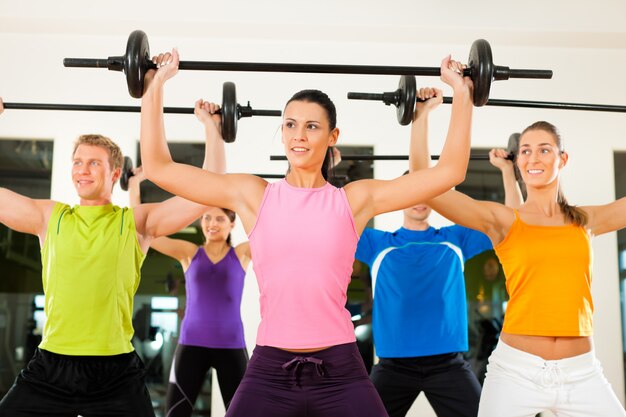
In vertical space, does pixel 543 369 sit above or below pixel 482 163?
below

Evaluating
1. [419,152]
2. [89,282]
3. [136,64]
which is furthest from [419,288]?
[136,64]

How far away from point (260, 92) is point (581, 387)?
3.68 meters

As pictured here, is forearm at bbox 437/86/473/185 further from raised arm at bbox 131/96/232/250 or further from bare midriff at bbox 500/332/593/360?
raised arm at bbox 131/96/232/250

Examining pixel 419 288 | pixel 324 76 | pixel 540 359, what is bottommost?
pixel 540 359

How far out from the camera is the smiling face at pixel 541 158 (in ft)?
8.55

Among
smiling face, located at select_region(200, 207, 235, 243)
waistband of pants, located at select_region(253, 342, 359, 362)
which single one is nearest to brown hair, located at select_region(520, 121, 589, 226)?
waistband of pants, located at select_region(253, 342, 359, 362)

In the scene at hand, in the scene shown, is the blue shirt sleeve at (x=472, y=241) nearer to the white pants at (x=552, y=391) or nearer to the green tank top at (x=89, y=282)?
the white pants at (x=552, y=391)

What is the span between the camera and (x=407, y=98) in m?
2.49

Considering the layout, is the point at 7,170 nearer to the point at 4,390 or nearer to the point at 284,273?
the point at 4,390

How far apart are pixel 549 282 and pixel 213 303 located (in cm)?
199

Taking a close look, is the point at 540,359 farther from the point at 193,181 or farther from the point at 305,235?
the point at 193,181

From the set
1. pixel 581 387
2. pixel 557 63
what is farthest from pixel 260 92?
pixel 581 387

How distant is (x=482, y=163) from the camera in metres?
5.54

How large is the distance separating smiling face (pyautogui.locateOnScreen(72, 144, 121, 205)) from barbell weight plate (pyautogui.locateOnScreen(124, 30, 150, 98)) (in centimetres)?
57
